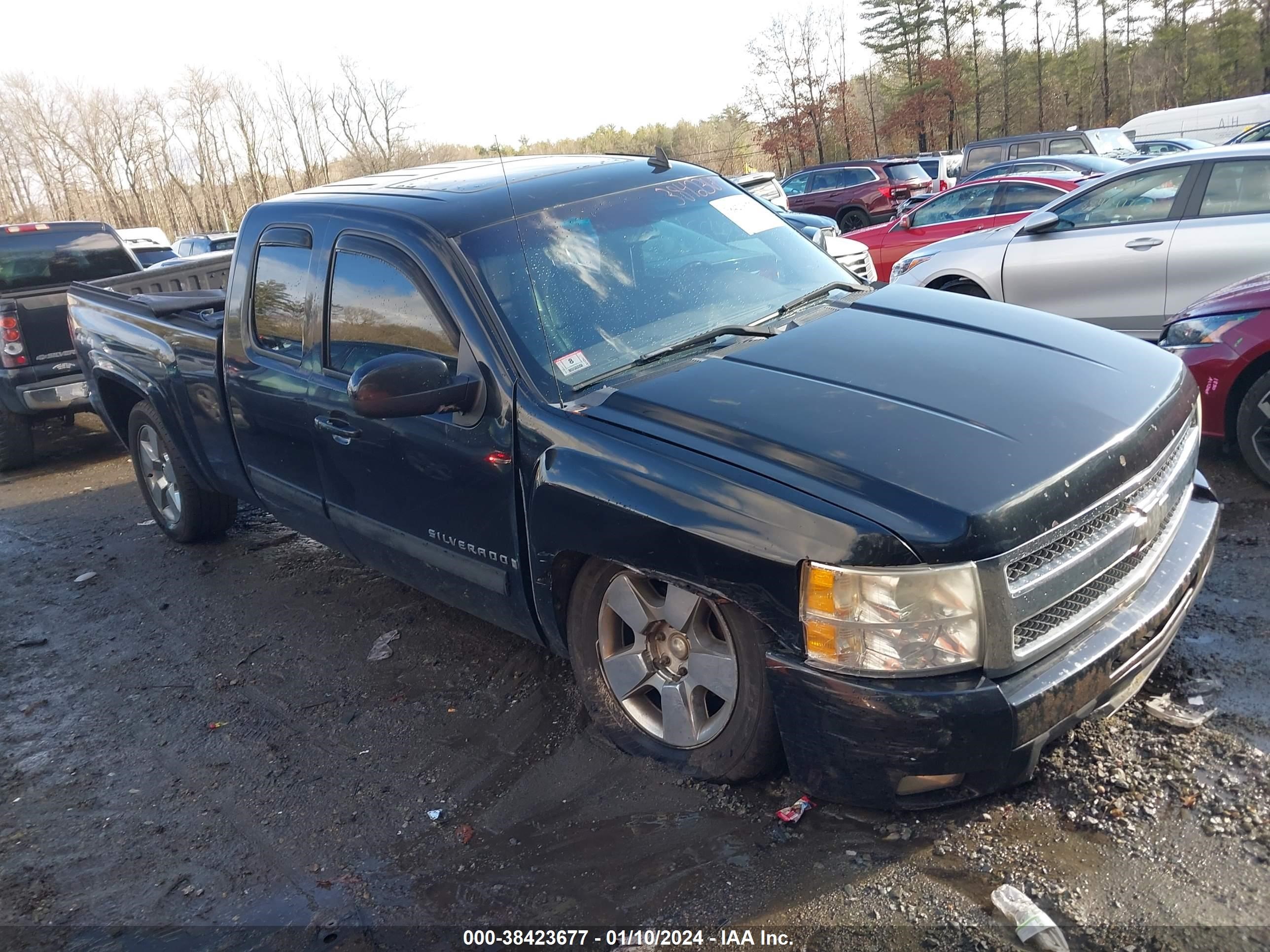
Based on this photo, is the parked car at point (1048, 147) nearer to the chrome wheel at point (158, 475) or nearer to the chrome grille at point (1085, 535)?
the chrome wheel at point (158, 475)

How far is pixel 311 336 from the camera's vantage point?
3.98 meters

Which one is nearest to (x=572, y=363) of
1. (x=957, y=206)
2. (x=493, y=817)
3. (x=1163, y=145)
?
(x=493, y=817)

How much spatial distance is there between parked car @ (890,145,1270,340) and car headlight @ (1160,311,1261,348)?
5.96 feet

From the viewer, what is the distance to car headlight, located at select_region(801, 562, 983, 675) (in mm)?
2354

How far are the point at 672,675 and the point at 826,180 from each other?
21566 millimetres

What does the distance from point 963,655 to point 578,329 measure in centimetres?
165

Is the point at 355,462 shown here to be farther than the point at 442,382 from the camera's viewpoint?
Yes

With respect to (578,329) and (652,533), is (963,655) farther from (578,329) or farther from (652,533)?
(578,329)

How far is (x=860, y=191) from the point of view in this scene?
2150 centimetres

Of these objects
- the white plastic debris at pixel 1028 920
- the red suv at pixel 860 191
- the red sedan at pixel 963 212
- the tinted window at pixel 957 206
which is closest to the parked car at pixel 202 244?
the red suv at pixel 860 191

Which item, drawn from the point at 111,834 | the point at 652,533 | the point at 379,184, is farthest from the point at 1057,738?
the point at 379,184

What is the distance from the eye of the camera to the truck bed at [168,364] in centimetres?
482

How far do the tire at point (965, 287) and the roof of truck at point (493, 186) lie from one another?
438 centimetres

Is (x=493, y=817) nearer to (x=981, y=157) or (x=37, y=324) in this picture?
(x=37, y=324)
